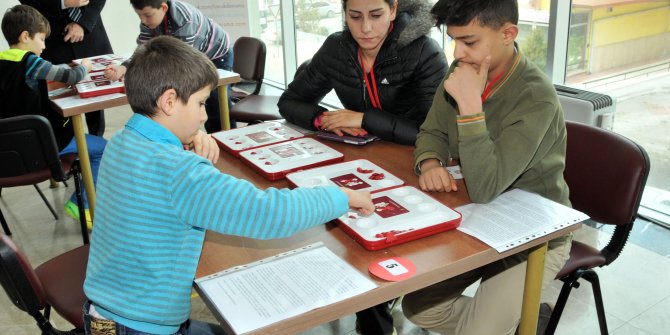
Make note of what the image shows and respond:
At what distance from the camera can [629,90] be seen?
3361 millimetres

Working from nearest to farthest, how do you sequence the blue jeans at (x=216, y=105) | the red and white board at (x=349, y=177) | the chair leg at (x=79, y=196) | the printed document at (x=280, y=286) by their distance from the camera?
the printed document at (x=280, y=286) → the red and white board at (x=349, y=177) → the chair leg at (x=79, y=196) → the blue jeans at (x=216, y=105)

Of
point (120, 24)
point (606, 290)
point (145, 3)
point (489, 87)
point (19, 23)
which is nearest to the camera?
point (489, 87)

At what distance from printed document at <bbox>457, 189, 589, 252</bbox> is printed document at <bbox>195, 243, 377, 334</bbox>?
1.07 ft

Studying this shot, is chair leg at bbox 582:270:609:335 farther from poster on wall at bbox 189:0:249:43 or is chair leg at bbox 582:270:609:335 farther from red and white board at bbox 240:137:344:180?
poster on wall at bbox 189:0:249:43

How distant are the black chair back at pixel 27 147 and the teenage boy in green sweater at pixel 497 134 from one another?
1741 mm

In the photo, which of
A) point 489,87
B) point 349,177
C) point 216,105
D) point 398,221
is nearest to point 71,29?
point 216,105

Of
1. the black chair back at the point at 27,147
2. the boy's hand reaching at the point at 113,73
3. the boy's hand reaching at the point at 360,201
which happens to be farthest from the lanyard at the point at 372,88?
the boy's hand reaching at the point at 113,73

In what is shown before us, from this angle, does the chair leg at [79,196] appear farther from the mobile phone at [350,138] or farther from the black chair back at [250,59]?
the mobile phone at [350,138]

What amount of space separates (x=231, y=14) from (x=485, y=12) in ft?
14.4

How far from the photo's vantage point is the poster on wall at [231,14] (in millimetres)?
5582

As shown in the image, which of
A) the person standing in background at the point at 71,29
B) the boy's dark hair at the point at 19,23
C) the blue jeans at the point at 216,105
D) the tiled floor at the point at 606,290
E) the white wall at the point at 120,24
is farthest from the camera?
the white wall at the point at 120,24

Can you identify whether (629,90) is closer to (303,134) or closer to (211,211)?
(303,134)

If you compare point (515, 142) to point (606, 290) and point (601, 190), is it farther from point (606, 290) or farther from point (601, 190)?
point (606, 290)

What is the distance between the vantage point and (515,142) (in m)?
1.52
